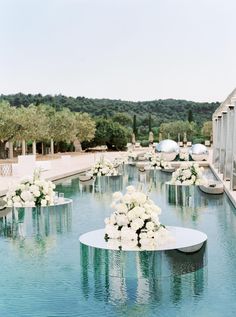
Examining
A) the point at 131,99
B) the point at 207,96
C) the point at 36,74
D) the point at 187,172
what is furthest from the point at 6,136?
the point at 131,99

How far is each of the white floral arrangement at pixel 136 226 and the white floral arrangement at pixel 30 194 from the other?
3240mm

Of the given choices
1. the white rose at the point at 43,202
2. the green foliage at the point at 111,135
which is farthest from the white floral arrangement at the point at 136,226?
the green foliage at the point at 111,135

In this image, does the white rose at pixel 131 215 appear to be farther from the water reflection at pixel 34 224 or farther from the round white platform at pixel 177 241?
the water reflection at pixel 34 224

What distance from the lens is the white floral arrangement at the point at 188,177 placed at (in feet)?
41.6

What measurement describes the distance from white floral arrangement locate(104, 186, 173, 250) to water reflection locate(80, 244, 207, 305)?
148 millimetres

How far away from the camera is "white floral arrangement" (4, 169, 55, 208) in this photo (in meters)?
9.50

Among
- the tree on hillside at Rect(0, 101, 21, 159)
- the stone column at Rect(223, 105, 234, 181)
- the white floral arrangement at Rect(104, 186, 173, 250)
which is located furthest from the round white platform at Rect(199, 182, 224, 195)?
the tree on hillside at Rect(0, 101, 21, 159)

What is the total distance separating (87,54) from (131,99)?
33168mm

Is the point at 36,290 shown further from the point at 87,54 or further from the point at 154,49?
the point at 87,54

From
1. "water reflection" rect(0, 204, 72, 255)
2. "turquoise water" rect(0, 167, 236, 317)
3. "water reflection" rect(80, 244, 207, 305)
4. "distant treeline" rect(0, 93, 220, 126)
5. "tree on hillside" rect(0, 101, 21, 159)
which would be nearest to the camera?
"turquoise water" rect(0, 167, 236, 317)

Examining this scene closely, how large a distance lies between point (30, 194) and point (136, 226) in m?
3.58

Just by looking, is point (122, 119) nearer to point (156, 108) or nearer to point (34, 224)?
point (156, 108)

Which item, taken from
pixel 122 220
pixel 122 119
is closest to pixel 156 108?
pixel 122 119

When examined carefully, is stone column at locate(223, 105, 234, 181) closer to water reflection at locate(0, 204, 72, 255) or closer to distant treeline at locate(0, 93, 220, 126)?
water reflection at locate(0, 204, 72, 255)
